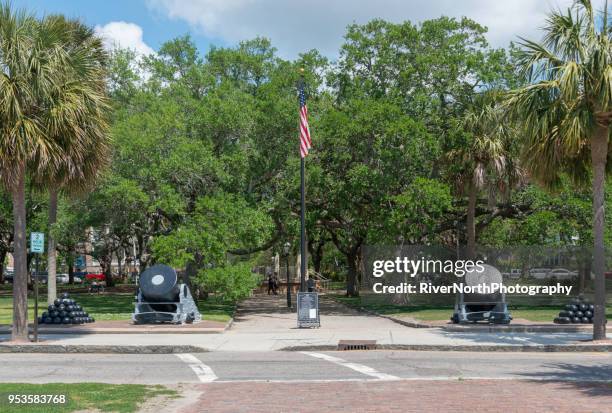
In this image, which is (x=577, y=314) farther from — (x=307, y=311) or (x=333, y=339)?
(x=307, y=311)

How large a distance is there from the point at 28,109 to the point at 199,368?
321 inches

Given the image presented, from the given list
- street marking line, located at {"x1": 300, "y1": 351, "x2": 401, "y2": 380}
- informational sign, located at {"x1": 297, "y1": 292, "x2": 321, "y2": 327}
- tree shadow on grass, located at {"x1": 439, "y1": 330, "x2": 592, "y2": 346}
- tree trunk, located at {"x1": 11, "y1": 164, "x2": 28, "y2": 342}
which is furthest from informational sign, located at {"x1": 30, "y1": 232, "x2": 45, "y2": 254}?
tree shadow on grass, located at {"x1": 439, "y1": 330, "x2": 592, "y2": 346}

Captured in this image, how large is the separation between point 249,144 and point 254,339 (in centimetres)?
1208

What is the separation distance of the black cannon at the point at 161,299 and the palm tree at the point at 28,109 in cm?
599

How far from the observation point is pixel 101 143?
18.6 meters

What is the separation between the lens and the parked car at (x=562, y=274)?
32094mm

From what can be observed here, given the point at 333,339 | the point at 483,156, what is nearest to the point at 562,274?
the point at 483,156

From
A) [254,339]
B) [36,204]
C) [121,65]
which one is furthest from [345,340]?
[36,204]

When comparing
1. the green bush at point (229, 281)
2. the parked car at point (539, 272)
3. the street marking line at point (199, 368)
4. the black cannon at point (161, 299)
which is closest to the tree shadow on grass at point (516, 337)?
the street marking line at point (199, 368)

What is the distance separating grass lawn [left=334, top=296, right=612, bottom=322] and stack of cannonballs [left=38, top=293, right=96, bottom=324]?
11.3 m

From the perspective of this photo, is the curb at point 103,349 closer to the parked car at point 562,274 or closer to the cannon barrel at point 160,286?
the cannon barrel at point 160,286

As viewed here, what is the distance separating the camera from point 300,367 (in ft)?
45.3

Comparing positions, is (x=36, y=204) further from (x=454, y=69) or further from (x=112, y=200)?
(x=454, y=69)

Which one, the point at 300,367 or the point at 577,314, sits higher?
the point at 577,314
